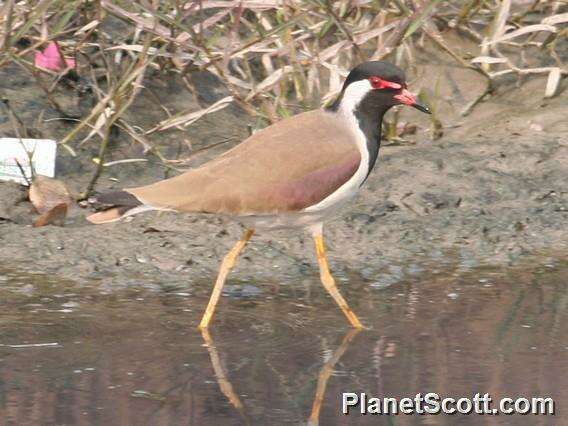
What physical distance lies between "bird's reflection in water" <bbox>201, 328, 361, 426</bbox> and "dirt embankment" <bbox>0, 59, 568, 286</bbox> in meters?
0.86

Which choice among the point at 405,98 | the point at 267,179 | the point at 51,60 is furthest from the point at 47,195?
the point at 405,98

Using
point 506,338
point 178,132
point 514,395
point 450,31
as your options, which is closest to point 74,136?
point 178,132

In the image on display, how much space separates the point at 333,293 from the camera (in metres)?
5.62

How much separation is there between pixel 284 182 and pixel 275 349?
0.77m

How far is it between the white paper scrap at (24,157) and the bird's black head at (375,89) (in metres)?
1.92

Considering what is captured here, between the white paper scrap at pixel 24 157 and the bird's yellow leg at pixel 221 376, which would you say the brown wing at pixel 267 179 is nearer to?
the bird's yellow leg at pixel 221 376

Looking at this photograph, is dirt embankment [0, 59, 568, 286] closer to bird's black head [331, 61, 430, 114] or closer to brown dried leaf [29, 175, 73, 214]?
brown dried leaf [29, 175, 73, 214]

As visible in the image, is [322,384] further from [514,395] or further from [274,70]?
[274,70]

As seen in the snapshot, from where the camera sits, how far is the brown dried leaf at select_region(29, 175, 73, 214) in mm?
6707

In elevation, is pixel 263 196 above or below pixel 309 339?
above

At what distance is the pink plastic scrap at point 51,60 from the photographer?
731 centimetres

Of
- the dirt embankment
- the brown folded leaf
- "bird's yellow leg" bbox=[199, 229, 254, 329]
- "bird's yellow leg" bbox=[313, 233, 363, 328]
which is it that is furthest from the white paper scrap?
"bird's yellow leg" bbox=[313, 233, 363, 328]

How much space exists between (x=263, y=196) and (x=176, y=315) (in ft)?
2.02

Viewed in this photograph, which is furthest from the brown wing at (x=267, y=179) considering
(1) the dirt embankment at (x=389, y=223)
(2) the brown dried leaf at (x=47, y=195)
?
(2) the brown dried leaf at (x=47, y=195)
